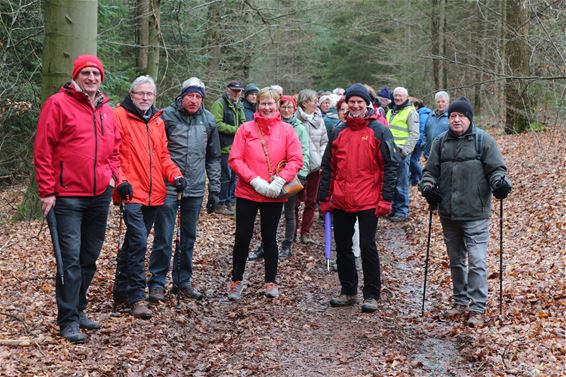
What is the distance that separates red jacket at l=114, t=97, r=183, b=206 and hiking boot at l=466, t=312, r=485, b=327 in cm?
349

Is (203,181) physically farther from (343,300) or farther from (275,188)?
(343,300)

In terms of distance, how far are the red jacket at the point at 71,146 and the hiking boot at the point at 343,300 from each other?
3.08 metres

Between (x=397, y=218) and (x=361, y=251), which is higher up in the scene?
(x=361, y=251)

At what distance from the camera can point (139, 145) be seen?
6.66 meters

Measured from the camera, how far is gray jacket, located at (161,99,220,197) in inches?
286

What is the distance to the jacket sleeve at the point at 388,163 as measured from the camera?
702 cm

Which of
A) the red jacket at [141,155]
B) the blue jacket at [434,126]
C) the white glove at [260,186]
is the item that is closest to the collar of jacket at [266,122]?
the white glove at [260,186]

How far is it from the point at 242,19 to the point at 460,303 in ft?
52.6

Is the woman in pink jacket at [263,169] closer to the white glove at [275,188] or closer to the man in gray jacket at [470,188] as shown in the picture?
the white glove at [275,188]

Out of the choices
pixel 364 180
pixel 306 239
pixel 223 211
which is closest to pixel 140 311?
pixel 364 180

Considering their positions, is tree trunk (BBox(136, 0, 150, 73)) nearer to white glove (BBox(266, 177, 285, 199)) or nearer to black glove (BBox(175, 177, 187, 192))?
white glove (BBox(266, 177, 285, 199))

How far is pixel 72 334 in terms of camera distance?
563 centimetres

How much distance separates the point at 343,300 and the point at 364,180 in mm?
1463

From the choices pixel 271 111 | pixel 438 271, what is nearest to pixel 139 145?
pixel 271 111
